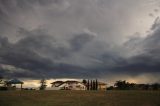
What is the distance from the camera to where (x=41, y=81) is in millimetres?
120875

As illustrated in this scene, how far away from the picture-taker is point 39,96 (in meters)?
60.9

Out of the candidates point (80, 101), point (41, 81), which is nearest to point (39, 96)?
point (80, 101)

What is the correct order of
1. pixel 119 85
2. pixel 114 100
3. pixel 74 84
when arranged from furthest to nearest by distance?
pixel 74 84 → pixel 119 85 → pixel 114 100

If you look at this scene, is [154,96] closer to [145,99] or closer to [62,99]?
[145,99]

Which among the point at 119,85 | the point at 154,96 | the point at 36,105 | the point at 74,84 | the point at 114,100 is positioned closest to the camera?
the point at 36,105

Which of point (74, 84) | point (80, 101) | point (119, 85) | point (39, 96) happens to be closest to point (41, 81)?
point (74, 84)

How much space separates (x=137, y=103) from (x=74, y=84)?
3055 inches

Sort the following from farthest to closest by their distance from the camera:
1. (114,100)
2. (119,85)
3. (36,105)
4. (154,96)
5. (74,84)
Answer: (74,84), (119,85), (154,96), (114,100), (36,105)

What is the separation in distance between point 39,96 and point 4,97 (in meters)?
6.55

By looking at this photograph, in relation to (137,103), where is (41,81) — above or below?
above

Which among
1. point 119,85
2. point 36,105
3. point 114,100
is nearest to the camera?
point 36,105

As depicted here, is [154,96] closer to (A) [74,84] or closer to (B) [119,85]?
(B) [119,85]

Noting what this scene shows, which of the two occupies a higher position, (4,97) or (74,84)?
(74,84)

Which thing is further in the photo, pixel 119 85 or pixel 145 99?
pixel 119 85
